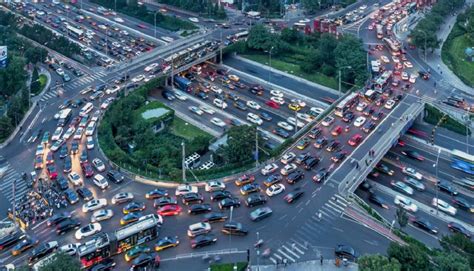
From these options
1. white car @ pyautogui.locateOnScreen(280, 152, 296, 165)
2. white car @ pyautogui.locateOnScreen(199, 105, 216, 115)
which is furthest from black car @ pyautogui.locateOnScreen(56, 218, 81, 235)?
white car @ pyautogui.locateOnScreen(199, 105, 216, 115)

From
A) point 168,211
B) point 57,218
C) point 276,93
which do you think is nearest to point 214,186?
point 168,211

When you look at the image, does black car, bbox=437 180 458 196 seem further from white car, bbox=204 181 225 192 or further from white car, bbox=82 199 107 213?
white car, bbox=82 199 107 213

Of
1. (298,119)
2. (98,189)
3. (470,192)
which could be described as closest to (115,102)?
(98,189)

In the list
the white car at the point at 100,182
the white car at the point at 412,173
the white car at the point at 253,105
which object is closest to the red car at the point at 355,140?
the white car at the point at 412,173

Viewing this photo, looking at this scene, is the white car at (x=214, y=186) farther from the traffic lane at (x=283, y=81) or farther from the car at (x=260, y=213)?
the traffic lane at (x=283, y=81)

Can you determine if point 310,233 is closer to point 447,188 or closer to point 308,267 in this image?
point 308,267

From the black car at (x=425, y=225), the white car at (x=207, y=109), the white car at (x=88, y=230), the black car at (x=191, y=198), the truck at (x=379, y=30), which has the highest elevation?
the truck at (x=379, y=30)
